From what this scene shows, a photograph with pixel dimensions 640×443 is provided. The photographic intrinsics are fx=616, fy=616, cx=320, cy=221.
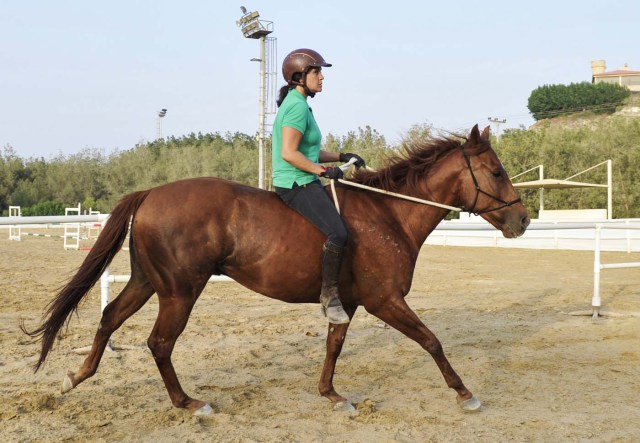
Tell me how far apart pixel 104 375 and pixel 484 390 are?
3287 millimetres

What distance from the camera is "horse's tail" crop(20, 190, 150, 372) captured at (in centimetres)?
462

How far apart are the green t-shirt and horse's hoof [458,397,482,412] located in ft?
6.66

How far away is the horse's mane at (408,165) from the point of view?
508 centimetres

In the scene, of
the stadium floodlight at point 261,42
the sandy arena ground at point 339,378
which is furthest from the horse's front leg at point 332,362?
the stadium floodlight at point 261,42

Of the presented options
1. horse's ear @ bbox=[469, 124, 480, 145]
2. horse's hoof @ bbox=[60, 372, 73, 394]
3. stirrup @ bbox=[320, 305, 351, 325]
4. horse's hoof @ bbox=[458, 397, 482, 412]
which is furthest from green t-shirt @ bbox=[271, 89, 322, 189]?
horse's hoof @ bbox=[60, 372, 73, 394]

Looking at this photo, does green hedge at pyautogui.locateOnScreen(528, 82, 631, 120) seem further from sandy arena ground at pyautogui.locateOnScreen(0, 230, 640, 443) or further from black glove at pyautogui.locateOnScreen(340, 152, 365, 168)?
black glove at pyautogui.locateOnScreen(340, 152, 365, 168)

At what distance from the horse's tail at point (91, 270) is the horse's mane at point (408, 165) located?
5.87ft

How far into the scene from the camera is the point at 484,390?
527cm

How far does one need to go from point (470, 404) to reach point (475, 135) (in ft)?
6.94

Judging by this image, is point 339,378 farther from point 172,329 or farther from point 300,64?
point 300,64

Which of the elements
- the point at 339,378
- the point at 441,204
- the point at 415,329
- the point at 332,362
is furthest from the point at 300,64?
the point at 339,378

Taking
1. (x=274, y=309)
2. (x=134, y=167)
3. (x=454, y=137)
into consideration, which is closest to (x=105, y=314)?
(x=454, y=137)

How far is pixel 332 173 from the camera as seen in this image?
4.66 meters

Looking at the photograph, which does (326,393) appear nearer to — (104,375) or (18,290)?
(104,375)
